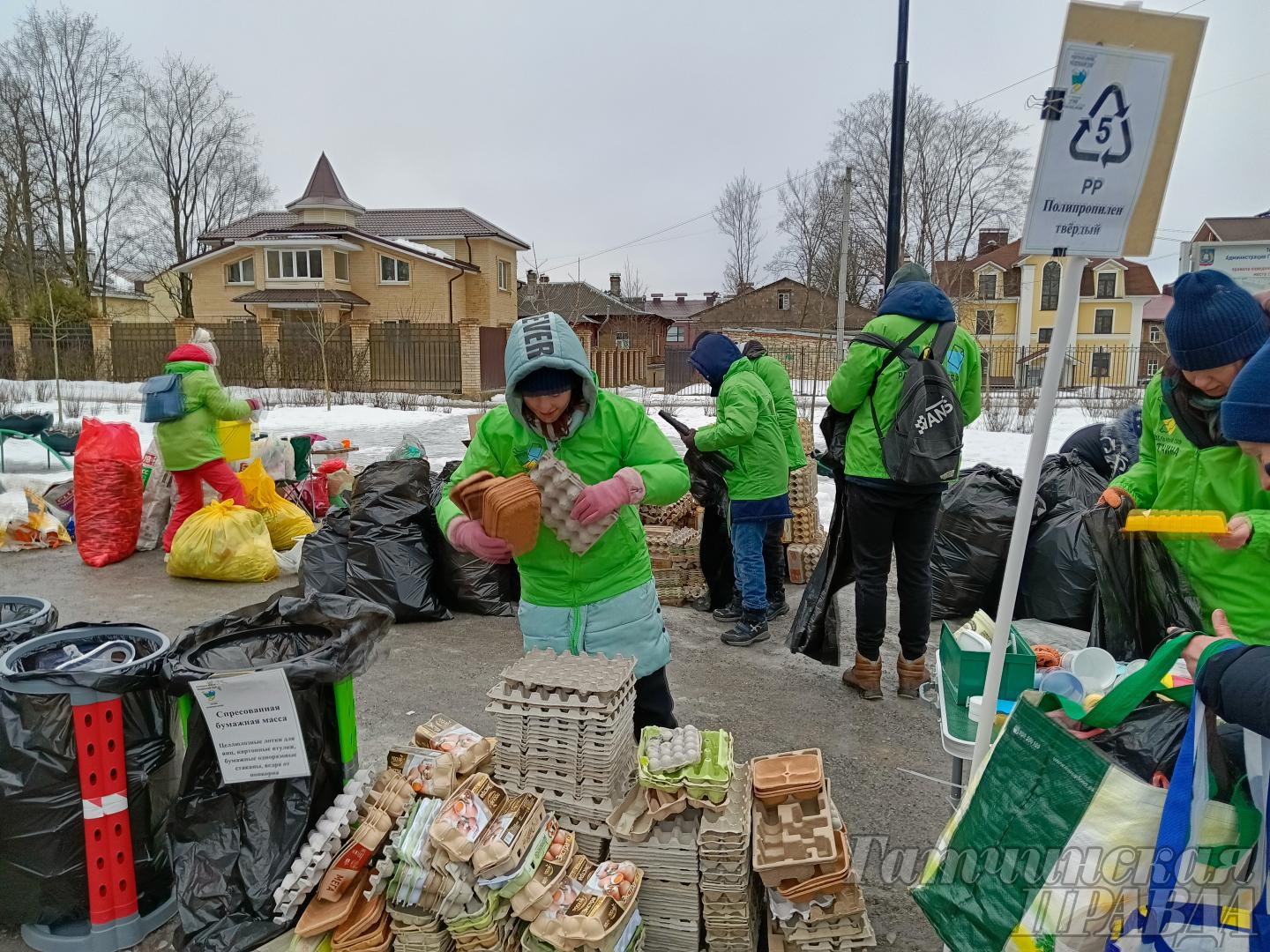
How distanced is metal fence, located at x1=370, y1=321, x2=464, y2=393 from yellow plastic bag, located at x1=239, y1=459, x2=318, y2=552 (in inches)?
734

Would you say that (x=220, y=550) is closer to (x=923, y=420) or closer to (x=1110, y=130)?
(x=923, y=420)

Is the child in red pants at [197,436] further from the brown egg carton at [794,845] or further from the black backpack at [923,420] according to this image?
the brown egg carton at [794,845]

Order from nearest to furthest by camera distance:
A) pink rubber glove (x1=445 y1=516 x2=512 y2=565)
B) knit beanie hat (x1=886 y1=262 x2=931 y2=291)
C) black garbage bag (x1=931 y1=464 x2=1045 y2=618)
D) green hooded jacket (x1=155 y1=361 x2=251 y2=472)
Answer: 1. pink rubber glove (x1=445 y1=516 x2=512 y2=565)
2. knit beanie hat (x1=886 y1=262 x2=931 y2=291)
3. black garbage bag (x1=931 y1=464 x2=1045 y2=618)
4. green hooded jacket (x1=155 y1=361 x2=251 y2=472)

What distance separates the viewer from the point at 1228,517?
2.32 meters

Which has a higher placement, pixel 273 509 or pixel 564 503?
pixel 564 503

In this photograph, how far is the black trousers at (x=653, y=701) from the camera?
295cm

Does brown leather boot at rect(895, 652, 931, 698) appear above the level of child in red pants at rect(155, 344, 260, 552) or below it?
below

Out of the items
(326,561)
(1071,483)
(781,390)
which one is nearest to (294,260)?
(326,561)

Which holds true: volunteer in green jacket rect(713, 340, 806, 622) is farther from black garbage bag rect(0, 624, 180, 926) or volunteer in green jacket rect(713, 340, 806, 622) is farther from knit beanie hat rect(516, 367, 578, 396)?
black garbage bag rect(0, 624, 180, 926)

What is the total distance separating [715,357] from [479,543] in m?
2.66

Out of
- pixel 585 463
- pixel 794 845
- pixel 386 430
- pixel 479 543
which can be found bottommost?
pixel 794 845

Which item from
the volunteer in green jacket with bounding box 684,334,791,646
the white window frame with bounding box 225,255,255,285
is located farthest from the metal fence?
the volunteer in green jacket with bounding box 684,334,791,646

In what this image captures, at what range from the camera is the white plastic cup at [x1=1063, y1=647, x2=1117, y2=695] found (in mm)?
2014

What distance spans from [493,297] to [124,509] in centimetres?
2894
